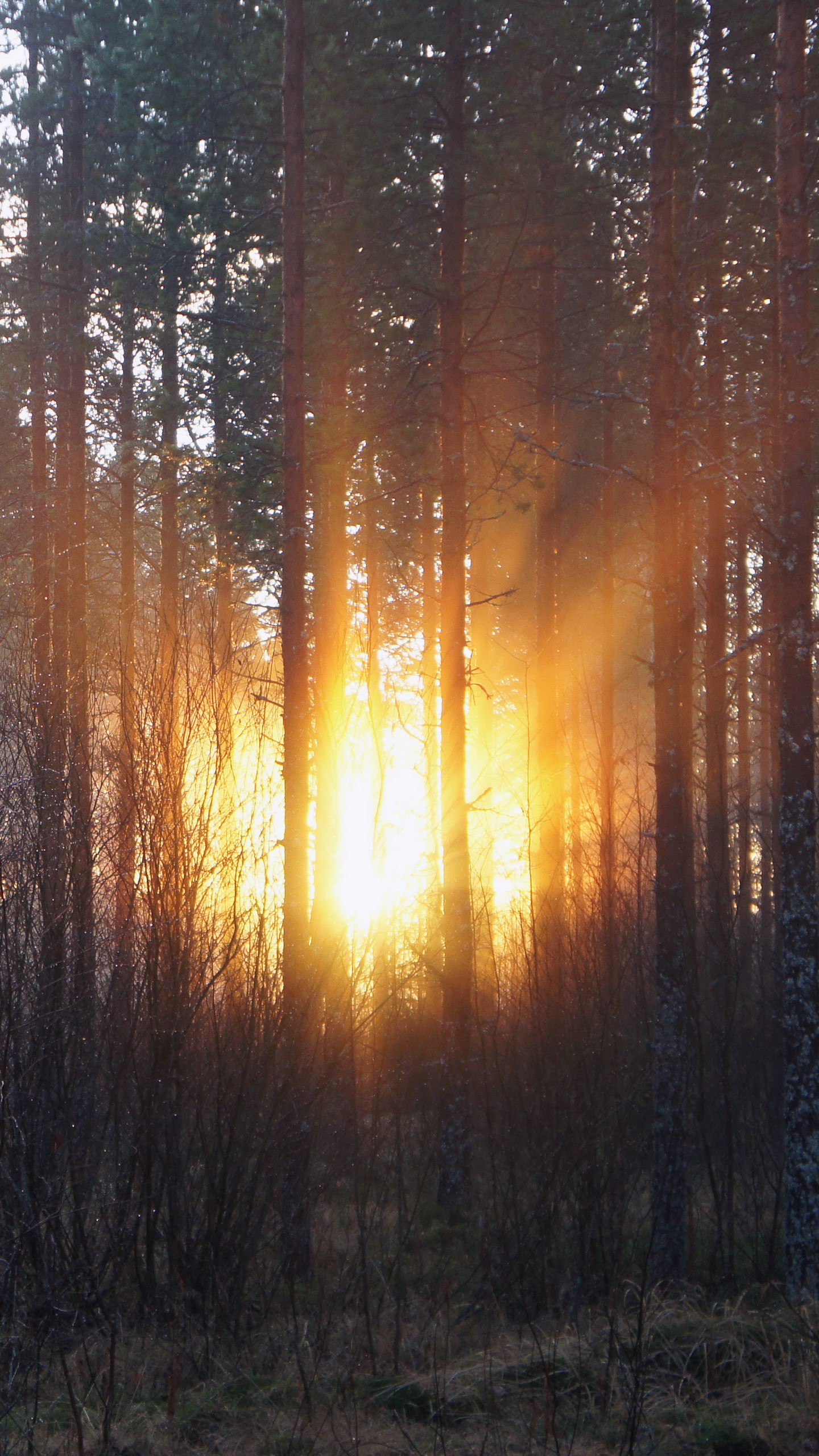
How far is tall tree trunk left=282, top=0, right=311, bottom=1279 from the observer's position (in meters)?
9.47

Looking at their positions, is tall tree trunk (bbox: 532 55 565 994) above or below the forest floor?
above

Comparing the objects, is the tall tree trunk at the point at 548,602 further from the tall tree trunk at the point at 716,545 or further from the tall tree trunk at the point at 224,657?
the tall tree trunk at the point at 224,657

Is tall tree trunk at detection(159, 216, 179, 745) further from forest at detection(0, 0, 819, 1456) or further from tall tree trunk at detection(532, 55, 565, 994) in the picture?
tall tree trunk at detection(532, 55, 565, 994)

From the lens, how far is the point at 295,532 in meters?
9.98

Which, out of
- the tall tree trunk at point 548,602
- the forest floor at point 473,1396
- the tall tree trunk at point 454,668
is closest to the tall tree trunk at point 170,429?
the tall tree trunk at point 454,668

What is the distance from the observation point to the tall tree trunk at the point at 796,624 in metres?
8.27

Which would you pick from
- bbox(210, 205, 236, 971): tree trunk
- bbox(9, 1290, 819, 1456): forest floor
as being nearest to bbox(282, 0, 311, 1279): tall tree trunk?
bbox(210, 205, 236, 971): tree trunk

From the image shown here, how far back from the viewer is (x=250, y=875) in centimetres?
796

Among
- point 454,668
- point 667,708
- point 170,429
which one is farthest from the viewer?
point 170,429

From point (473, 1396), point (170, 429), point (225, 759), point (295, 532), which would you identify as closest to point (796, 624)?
point (295, 532)

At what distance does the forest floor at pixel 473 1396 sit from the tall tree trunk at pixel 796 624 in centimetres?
178

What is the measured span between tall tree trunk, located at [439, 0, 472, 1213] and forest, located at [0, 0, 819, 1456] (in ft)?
0.19

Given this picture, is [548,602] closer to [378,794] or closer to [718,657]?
[718,657]

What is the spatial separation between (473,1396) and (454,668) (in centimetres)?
688
